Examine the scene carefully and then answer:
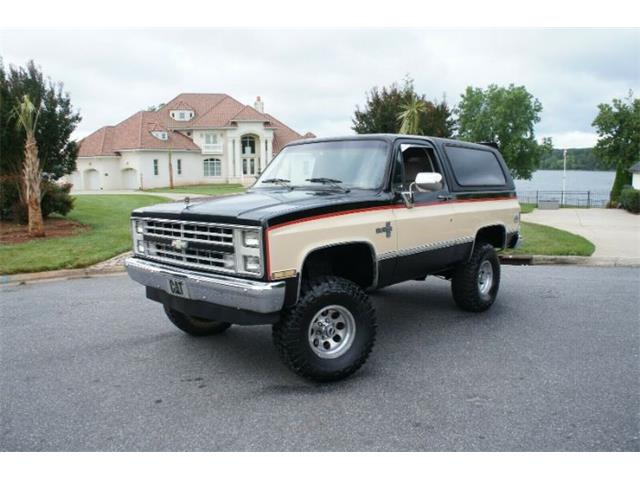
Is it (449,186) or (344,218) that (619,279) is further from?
(344,218)

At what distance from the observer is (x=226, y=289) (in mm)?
3828

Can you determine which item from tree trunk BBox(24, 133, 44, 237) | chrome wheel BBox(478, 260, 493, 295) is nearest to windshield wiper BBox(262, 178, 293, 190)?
chrome wheel BBox(478, 260, 493, 295)

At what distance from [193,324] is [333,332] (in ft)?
5.70

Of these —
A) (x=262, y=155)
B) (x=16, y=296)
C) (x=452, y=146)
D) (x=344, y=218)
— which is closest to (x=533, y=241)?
(x=452, y=146)

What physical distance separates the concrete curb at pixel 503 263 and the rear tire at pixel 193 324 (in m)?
4.45

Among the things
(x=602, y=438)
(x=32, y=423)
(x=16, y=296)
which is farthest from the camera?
(x=16, y=296)

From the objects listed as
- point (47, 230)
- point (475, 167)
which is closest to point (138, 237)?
point (475, 167)

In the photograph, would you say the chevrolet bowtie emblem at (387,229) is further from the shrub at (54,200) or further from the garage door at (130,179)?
the garage door at (130,179)

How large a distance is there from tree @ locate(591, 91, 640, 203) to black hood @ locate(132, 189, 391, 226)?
3345 centimetres

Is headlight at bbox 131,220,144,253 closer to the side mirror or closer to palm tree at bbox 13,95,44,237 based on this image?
the side mirror

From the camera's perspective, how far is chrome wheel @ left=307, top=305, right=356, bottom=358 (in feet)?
13.9

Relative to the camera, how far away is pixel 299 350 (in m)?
3.99

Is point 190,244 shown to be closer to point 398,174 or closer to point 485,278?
point 398,174

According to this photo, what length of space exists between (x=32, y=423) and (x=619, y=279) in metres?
8.44
